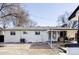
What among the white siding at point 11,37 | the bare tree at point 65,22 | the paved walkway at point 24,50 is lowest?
the paved walkway at point 24,50

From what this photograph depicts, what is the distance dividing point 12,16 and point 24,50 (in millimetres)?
860

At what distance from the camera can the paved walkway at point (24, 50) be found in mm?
5500

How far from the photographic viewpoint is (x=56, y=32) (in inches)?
227

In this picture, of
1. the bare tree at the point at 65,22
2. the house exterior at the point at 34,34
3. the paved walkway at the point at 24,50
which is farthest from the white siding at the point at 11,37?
the bare tree at the point at 65,22

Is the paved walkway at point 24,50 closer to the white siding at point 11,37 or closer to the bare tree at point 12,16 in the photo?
the white siding at point 11,37

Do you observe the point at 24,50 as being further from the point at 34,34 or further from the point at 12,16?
the point at 12,16

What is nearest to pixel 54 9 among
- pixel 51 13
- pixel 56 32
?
pixel 51 13

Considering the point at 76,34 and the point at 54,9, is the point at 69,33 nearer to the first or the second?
the point at 76,34

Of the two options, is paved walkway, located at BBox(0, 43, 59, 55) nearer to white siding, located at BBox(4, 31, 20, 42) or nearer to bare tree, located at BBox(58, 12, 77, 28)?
white siding, located at BBox(4, 31, 20, 42)

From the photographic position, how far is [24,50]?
5641mm

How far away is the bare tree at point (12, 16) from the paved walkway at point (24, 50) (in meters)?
0.51

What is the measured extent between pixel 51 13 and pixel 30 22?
0.54 meters

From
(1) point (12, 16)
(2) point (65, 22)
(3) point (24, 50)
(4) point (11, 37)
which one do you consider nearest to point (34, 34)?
(3) point (24, 50)
